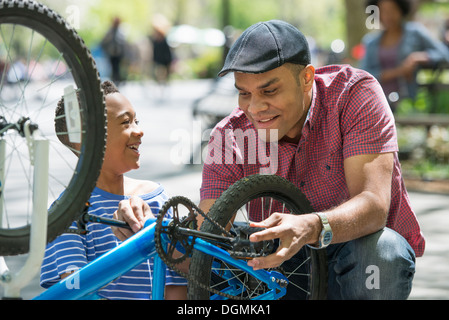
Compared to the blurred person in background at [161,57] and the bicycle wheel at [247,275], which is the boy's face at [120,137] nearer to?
the bicycle wheel at [247,275]

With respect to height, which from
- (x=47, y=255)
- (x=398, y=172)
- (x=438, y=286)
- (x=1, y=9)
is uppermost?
(x=1, y=9)

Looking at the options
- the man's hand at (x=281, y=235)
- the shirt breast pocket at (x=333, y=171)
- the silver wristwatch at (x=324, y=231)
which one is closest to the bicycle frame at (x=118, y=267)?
the man's hand at (x=281, y=235)

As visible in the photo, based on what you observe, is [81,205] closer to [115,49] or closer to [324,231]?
[324,231]

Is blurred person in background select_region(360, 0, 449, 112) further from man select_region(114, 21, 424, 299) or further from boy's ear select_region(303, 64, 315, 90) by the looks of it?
boy's ear select_region(303, 64, 315, 90)

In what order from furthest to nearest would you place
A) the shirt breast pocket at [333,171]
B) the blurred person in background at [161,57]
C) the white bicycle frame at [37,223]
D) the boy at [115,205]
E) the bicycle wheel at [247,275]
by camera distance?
the blurred person in background at [161,57]
the shirt breast pocket at [333,171]
the boy at [115,205]
the bicycle wheel at [247,275]
the white bicycle frame at [37,223]

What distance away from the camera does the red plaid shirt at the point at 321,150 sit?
2.90 metres

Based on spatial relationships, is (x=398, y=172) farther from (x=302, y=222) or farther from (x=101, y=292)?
(x=101, y=292)

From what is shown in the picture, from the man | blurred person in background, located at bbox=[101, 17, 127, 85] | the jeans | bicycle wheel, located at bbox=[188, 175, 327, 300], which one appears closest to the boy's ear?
the man

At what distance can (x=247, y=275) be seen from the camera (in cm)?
274

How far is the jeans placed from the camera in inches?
108

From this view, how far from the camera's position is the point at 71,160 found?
2.88 metres

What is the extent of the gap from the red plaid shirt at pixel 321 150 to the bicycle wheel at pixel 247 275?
0.18 metres

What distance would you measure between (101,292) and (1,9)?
1.14 m

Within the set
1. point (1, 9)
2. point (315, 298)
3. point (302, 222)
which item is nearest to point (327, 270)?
point (315, 298)
